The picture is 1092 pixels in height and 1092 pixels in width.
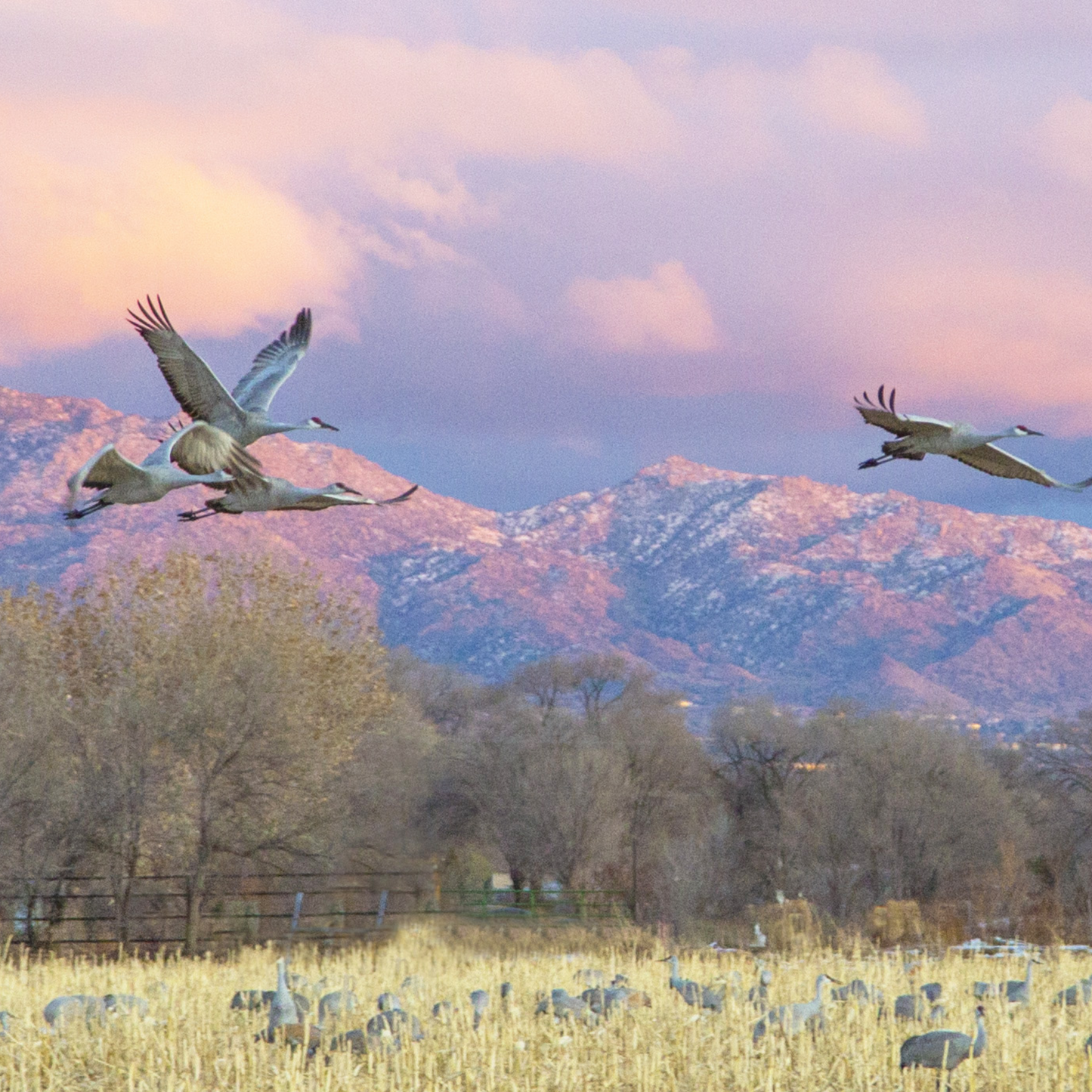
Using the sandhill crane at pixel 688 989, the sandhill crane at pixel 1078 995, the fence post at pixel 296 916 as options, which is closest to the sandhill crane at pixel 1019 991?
the sandhill crane at pixel 1078 995

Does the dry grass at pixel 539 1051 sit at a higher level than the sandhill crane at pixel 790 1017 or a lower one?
lower

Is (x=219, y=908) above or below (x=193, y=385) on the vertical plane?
below

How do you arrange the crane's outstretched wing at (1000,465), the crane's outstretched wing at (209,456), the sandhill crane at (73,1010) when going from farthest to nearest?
the sandhill crane at (73,1010) < the crane's outstretched wing at (1000,465) < the crane's outstretched wing at (209,456)

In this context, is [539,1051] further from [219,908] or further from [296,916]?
[219,908]

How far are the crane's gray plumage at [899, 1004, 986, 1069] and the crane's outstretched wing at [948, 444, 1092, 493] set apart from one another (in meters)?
5.13

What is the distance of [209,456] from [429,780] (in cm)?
5600

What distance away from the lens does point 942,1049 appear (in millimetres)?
13664

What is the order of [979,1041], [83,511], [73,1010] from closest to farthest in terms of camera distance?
[83,511]
[979,1041]
[73,1010]

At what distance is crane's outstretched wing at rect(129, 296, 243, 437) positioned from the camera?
1252 centimetres

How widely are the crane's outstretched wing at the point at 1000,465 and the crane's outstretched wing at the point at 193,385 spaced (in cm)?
655

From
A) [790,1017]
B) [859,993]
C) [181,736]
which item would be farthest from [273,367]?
[181,736]

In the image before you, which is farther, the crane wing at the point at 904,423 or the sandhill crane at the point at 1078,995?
the sandhill crane at the point at 1078,995

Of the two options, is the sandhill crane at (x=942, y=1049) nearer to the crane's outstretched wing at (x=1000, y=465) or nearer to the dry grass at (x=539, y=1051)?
the dry grass at (x=539, y=1051)

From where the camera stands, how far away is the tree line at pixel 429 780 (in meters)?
34.6
